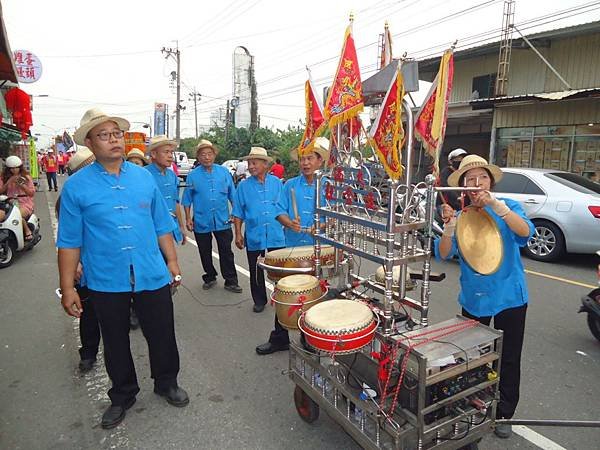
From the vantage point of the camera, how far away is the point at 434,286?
17.6ft

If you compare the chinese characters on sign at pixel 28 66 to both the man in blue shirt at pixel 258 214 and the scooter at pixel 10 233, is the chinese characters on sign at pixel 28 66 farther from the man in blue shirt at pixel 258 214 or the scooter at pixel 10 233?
the man in blue shirt at pixel 258 214

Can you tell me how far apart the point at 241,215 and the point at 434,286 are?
2.64 m

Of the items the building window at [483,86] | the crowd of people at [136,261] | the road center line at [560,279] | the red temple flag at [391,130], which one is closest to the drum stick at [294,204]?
the crowd of people at [136,261]

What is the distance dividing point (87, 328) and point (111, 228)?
130cm

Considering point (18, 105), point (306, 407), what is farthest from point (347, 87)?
point (18, 105)

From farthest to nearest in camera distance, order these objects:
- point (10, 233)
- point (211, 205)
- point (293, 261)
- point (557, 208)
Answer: point (10, 233)
point (557, 208)
point (211, 205)
point (293, 261)

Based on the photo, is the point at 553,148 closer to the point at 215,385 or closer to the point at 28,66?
the point at 215,385

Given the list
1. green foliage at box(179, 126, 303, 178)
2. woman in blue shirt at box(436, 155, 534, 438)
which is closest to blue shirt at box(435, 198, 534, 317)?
woman in blue shirt at box(436, 155, 534, 438)

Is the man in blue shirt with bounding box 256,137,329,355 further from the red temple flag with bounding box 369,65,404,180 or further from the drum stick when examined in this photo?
the red temple flag with bounding box 369,65,404,180

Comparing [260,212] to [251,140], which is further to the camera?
[251,140]

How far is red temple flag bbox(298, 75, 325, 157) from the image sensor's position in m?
2.79

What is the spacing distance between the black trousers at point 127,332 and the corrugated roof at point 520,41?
1155 cm

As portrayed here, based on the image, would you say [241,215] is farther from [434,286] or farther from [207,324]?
[434,286]

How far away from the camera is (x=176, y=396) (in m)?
2.88
